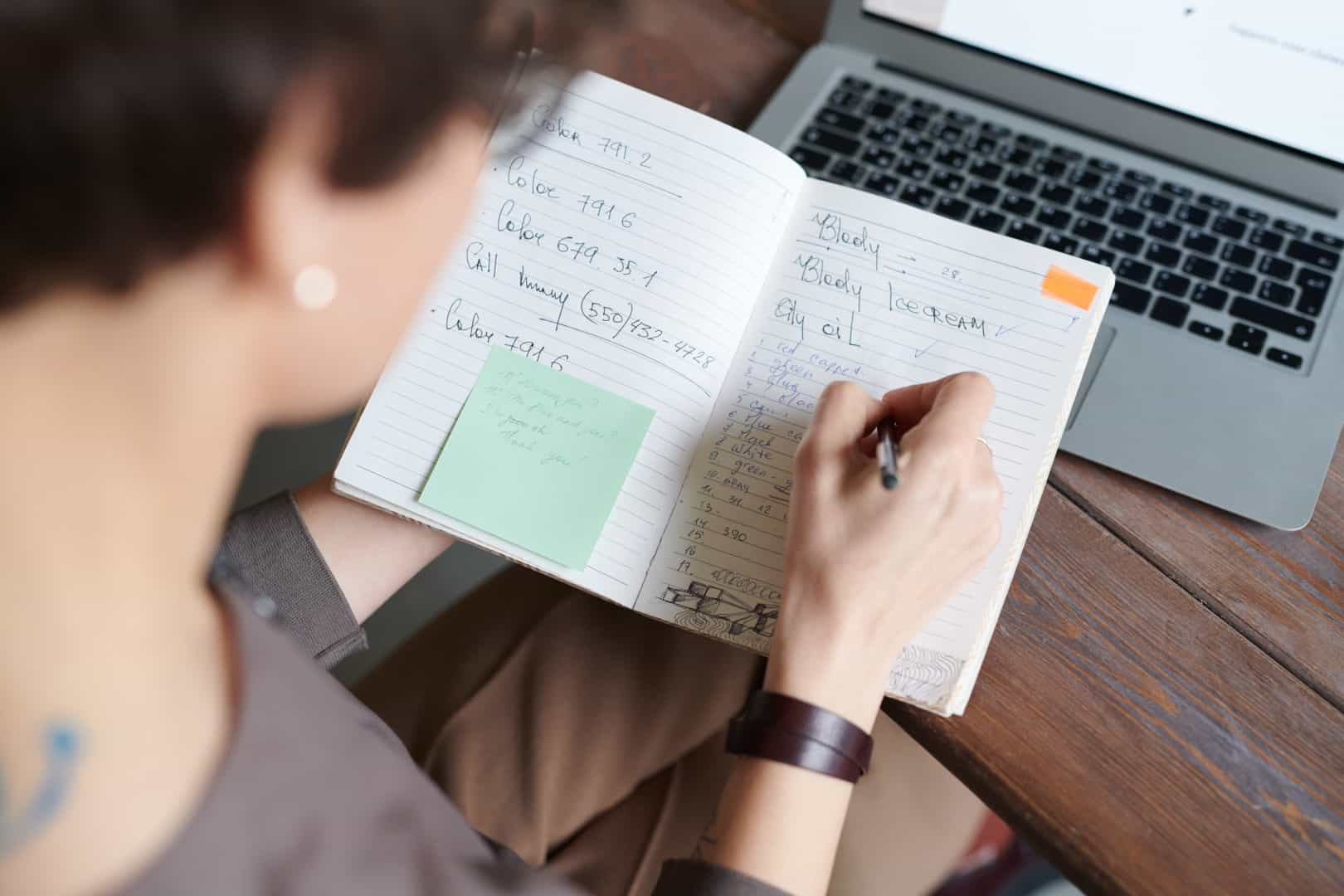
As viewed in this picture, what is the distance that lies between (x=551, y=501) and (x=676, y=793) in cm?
24

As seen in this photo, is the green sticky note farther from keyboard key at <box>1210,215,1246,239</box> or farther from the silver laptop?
keyboard key at <box>1210,215,1246,239</box>

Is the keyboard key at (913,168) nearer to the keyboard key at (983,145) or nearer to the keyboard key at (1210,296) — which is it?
the keyboard key at (983,145)

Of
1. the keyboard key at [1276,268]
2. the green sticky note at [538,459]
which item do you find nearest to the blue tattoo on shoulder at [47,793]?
the green sticky note at [538,459]

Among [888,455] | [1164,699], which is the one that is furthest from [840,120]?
[1164,699]

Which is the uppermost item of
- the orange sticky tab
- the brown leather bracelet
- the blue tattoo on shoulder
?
the orange sticky tab

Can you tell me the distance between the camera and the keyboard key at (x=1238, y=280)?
0.67 m

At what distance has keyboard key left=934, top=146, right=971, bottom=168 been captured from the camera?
2.39ft

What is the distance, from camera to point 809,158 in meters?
0.72

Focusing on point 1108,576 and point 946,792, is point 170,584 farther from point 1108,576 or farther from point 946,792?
point 946,792

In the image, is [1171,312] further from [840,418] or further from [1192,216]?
[840,418]

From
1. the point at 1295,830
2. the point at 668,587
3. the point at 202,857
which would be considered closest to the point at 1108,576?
the point at 1295,830

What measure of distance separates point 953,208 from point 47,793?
24.8 inches

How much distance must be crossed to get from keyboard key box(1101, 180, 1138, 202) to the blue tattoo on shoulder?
694 mm

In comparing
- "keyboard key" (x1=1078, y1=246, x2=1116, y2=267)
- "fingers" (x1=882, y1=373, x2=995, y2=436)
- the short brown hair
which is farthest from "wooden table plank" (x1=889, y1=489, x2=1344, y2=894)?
the short brown hair
